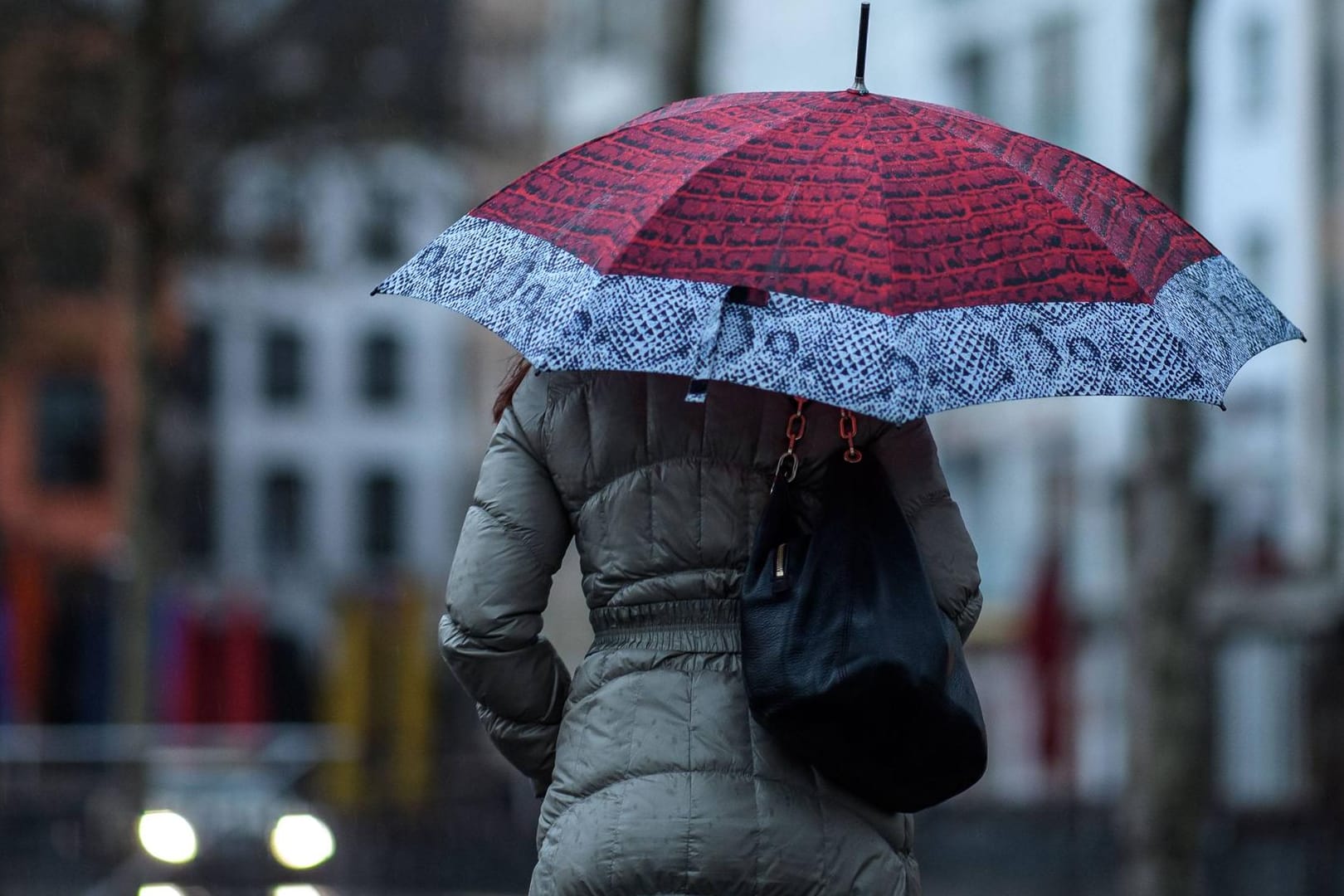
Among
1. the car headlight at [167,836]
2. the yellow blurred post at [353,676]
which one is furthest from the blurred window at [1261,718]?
the car headlight at [167,836]

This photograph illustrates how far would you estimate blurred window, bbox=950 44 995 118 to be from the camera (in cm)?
3478

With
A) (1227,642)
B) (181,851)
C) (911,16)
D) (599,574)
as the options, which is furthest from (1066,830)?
(911,16)

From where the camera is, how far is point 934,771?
3.81m

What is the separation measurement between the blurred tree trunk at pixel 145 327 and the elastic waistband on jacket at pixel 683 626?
11.9 m

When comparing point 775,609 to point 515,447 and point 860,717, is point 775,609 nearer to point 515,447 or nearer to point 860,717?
point 860,717

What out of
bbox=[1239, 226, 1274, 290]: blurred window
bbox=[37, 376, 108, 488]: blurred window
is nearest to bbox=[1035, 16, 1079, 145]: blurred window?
bbox=[1239, 226, 1274, 290]: blurred window

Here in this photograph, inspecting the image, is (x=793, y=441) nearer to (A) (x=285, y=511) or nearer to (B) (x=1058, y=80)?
(B) (x=1058, y=80)

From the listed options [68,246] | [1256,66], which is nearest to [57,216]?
[68,246]

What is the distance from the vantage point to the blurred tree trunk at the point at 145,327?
1527cm

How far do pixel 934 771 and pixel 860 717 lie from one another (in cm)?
18

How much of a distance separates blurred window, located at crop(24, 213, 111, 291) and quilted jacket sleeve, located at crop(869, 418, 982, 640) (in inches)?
700

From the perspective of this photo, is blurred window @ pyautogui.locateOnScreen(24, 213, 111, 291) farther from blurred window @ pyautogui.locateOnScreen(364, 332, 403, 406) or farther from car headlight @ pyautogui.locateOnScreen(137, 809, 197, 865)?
blurred window @ pyautogui.locateOnScreen(364, 332, 403, 406)

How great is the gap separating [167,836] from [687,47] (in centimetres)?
639

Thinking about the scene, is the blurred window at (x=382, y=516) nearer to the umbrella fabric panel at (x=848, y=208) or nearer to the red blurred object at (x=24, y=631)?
the red blurred object at (x=24, y=631)
